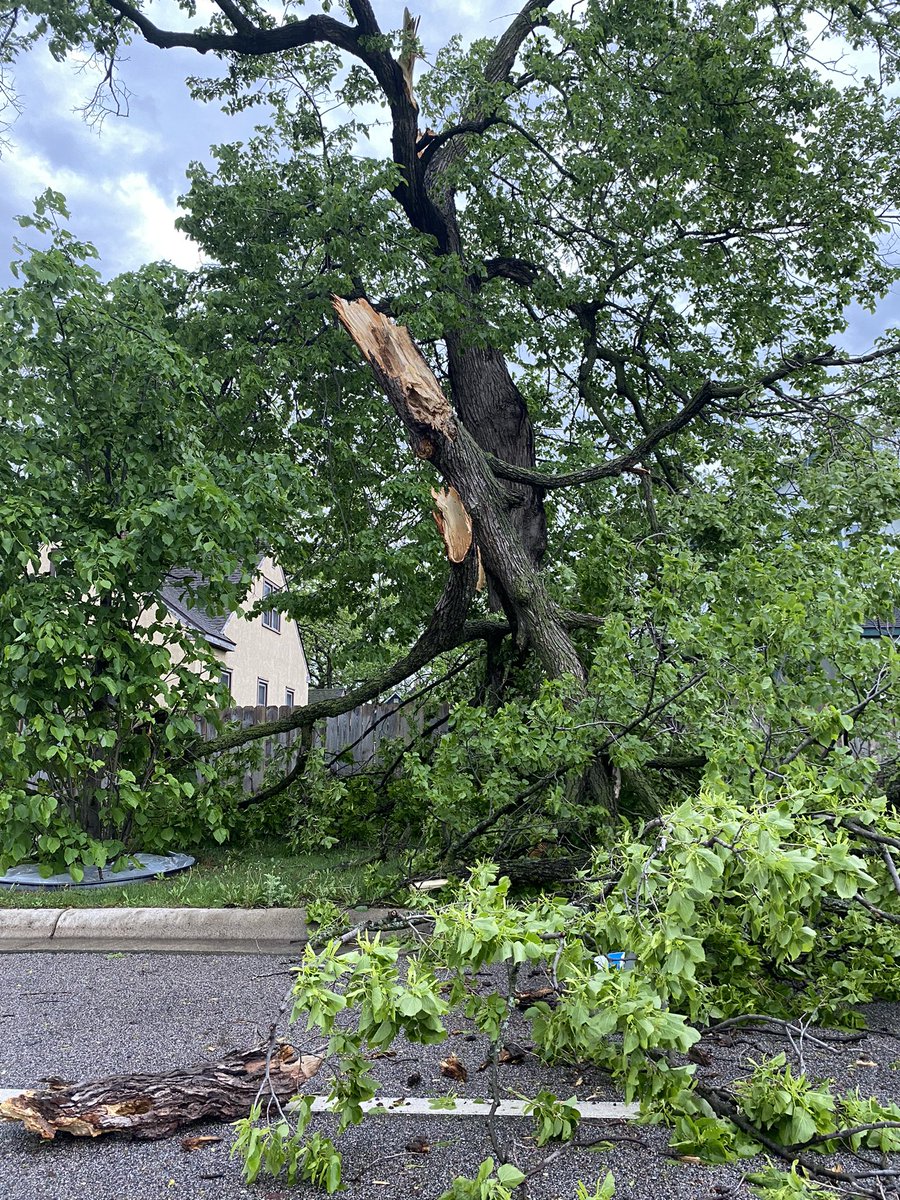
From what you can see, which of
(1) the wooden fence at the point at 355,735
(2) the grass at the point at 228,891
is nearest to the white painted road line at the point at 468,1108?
(2) the grass at the point at 228,891

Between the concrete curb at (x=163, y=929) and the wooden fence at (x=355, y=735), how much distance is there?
285cm

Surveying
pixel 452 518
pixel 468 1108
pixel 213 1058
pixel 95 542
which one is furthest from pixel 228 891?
pixel 468 1108

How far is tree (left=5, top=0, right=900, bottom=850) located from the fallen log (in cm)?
312

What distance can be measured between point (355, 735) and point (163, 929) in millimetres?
4891

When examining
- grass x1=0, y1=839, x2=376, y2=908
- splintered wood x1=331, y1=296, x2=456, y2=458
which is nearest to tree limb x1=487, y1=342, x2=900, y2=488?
splintered wood x1=331, y1=296, x2=456, y2=458

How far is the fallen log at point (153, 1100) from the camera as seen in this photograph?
2770 millimetres

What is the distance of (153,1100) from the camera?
2893 mm

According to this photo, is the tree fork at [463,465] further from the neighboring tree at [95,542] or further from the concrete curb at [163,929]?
the concrete curb at [163,929]

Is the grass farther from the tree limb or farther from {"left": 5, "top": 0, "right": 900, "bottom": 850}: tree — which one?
the tree limb

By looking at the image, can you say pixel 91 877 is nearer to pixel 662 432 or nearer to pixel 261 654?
pixel 662 432

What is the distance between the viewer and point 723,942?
372 cm

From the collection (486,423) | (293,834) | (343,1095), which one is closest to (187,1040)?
(343,1095)

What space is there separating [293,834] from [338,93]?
8.79m

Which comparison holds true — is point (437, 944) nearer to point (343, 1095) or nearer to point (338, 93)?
point (343, 1095)
